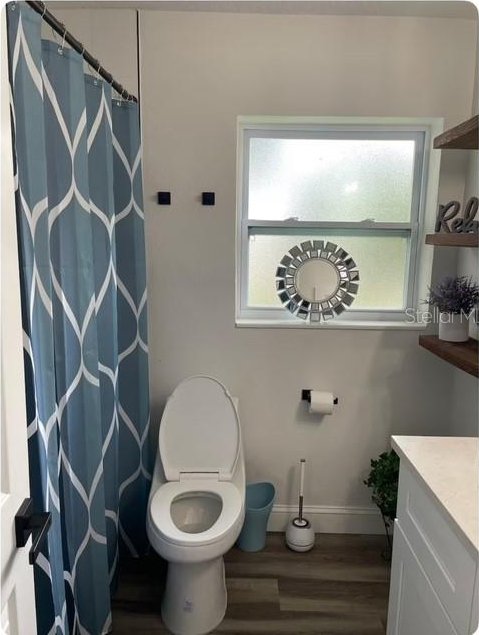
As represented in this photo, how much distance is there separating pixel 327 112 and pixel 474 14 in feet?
2.43

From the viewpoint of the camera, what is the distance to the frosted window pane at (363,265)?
2.39 meters

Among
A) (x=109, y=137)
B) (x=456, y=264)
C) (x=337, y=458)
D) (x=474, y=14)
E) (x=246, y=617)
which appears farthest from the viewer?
(x=337, y=458)

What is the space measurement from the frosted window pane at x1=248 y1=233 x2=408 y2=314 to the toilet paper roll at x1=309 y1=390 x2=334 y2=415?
19.3 inches

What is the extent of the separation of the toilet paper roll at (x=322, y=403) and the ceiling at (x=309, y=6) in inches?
68.7

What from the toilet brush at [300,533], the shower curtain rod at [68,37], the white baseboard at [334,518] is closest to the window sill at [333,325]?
the toilet brush at [300,533]

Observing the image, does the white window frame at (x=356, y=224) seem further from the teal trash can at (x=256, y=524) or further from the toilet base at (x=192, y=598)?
the toilet base at (x=192, y=598)

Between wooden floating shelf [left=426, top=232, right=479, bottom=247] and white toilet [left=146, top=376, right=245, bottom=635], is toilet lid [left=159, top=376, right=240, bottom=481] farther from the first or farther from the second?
wooden floating shelf [left=426, top=232, right=479, bottom=247]

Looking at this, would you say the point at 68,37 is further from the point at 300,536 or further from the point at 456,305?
the point at 300,536

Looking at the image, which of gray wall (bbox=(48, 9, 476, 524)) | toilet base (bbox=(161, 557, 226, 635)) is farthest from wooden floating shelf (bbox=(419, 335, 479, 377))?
toilet base (bbox=(161, 557, 226, 635))

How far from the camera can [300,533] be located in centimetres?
229

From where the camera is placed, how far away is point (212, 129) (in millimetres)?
2182

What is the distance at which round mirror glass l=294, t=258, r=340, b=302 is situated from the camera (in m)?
2.32

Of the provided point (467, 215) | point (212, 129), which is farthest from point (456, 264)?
point (212, 129)

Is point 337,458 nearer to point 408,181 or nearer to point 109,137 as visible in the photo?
point 408,181
